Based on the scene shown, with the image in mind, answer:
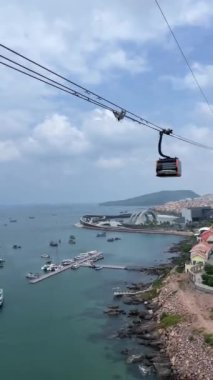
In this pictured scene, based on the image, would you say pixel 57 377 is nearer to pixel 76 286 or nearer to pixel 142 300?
pixel 142 300

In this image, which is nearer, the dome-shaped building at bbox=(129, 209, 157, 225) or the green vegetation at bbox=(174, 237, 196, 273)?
the green vegetation at bbox=(174, 237, 196, 273)

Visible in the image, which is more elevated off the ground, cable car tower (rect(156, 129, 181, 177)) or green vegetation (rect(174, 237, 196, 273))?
cable car tower (rect(156, 129, 181, 177))

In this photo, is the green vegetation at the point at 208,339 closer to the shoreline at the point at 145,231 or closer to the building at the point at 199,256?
the building at the point at 199,256

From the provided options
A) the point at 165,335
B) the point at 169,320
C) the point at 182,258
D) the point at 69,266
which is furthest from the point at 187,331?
the point at 69,266

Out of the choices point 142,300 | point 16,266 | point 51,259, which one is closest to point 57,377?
point 142,300

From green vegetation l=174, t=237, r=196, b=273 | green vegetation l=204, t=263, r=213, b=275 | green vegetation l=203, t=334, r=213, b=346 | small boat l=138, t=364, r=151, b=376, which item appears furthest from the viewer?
green vegetation l=174, t=237, r=196, b=273

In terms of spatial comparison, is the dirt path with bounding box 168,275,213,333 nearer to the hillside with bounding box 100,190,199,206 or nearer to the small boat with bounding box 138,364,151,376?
the small boat with bounding box 138,364,151,376

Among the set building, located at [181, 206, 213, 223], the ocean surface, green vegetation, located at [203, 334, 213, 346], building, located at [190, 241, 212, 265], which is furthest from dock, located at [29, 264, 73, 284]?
building, located at [181, 206, 213, 223]

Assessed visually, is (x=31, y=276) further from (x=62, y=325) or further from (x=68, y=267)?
(x=62, y=325)
